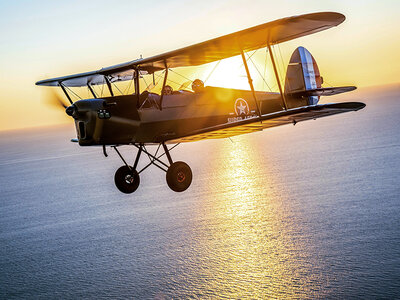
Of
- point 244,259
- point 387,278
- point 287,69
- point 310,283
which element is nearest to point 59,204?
point 244,259

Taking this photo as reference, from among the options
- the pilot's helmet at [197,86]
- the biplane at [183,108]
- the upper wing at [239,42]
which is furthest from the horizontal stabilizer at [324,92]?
the pilot's helmet at [197,86]

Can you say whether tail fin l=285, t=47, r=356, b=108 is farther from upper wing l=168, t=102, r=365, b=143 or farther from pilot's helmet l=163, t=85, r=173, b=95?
pilot's helmet l=163, t=85, r=173, b=95

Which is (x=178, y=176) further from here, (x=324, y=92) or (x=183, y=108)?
(x=324, y=92)

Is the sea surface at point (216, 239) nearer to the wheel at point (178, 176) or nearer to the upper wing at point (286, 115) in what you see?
the upper wing at point (286, 115)

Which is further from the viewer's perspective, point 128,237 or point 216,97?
point 128,237

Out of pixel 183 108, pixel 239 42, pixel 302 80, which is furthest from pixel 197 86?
pixel 302 80

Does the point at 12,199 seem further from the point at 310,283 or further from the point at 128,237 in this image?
the point at 310,283

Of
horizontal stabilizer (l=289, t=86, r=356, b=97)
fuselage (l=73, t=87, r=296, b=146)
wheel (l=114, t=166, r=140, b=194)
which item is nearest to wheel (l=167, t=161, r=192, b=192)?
fuselage (l=73, t=87, r=296, b=146)

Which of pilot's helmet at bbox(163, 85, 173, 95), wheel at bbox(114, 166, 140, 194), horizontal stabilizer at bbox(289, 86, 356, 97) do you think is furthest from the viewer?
horizontal stabilizer at bbox(289, 86, 356, 97)
